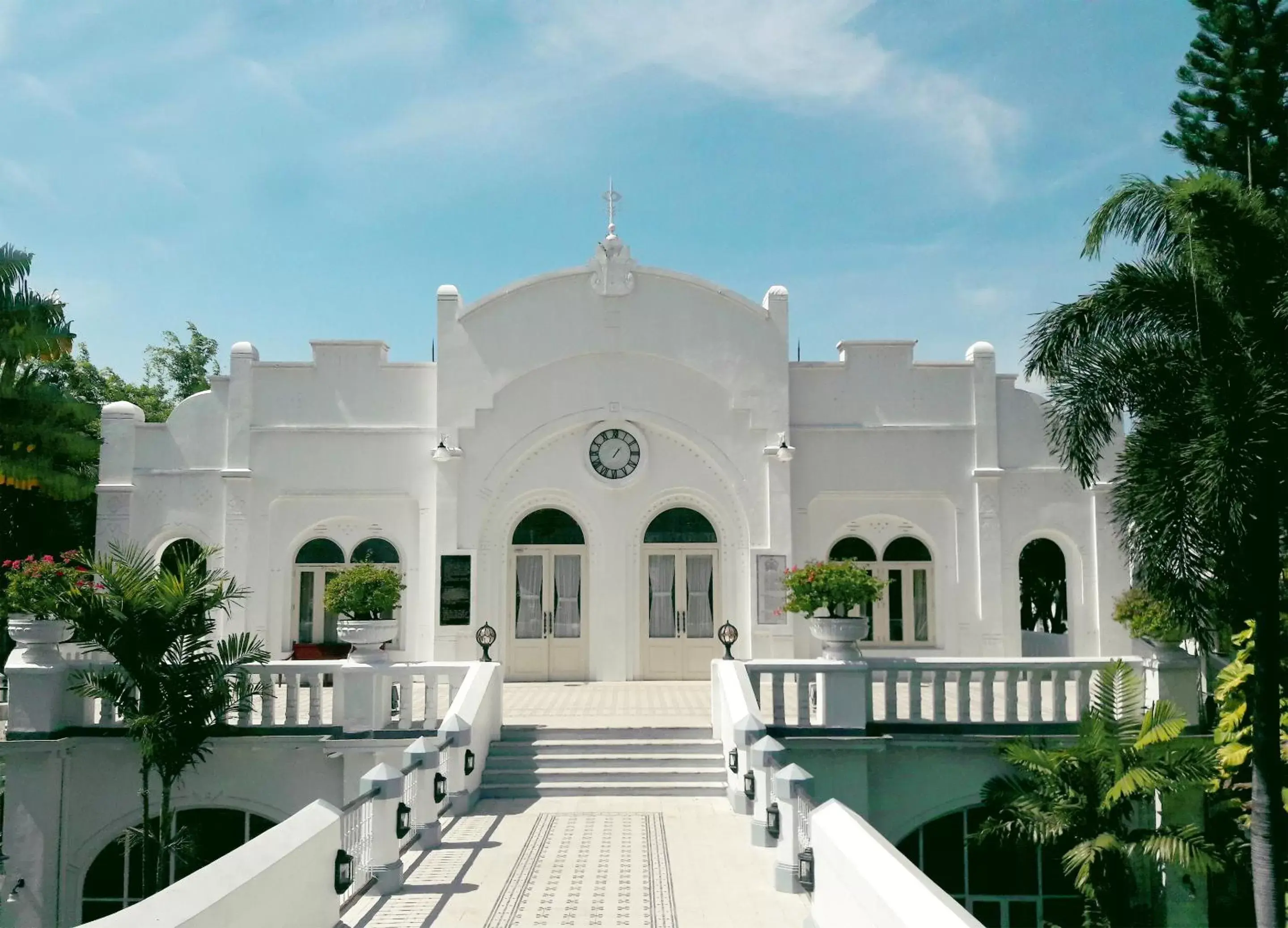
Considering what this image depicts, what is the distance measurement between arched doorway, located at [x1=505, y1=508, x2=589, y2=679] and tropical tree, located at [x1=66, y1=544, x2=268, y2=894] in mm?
6617

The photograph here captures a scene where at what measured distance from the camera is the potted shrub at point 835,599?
12.0m

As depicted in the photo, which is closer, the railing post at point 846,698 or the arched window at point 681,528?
the railing post at point 846,698

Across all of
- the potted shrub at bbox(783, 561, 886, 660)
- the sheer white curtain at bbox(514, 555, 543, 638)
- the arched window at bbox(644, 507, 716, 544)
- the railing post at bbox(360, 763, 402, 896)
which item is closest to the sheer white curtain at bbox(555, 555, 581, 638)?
the sheer white curtain at bbox(514, 555, 543, 638)

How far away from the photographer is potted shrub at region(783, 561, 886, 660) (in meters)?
12.0

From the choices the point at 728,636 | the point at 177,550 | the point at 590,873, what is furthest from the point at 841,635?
the point at 177,550

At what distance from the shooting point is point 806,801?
Answer: 8.22 metres

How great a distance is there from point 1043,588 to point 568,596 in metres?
8.56

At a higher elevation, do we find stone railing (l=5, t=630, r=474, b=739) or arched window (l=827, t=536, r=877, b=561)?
arched window (l=827, t=536, r=877, b=561)

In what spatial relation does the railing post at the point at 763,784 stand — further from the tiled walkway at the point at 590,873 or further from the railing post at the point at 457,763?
the railing post at the point at 457,763

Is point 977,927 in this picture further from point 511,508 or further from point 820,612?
point 511,508

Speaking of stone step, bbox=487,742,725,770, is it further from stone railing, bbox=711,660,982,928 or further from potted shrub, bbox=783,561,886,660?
potted shrub, bbox=783,561,886,660

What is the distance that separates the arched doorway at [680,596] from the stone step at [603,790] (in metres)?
5.68

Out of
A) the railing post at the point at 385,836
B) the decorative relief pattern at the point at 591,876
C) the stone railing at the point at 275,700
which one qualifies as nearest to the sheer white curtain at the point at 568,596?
the stone railing at the point at 275,700

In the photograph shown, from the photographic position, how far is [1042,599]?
1877 centimetres
